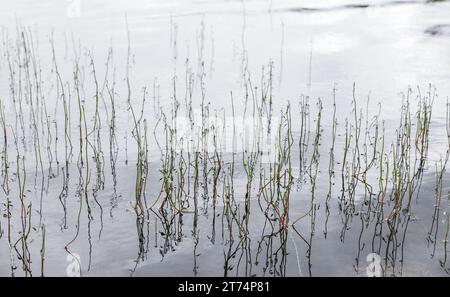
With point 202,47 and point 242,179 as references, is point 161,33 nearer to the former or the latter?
point 202,47

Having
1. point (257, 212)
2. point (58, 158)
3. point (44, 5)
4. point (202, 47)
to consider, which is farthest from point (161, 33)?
point (257, 212)

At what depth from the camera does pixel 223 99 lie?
26.9 ft

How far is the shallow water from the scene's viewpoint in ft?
13.8

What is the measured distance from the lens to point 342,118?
23.5 ft

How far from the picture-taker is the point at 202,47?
11062mm

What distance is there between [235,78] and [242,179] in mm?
3970

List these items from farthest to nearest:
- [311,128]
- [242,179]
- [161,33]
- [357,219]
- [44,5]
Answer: [44,5], [161,33], [311,128], [242,179], [357,219]

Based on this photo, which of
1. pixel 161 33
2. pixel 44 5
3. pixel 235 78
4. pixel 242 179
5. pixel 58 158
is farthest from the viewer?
pixel 44 5

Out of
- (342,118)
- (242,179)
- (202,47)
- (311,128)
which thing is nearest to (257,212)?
(242,179)

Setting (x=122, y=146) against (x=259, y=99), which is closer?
(x=122, y=146)

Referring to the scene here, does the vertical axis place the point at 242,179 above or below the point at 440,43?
below

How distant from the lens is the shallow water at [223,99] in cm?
421

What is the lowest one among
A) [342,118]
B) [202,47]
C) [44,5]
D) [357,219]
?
[357,219]

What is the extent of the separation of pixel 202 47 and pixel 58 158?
5.48 metres
